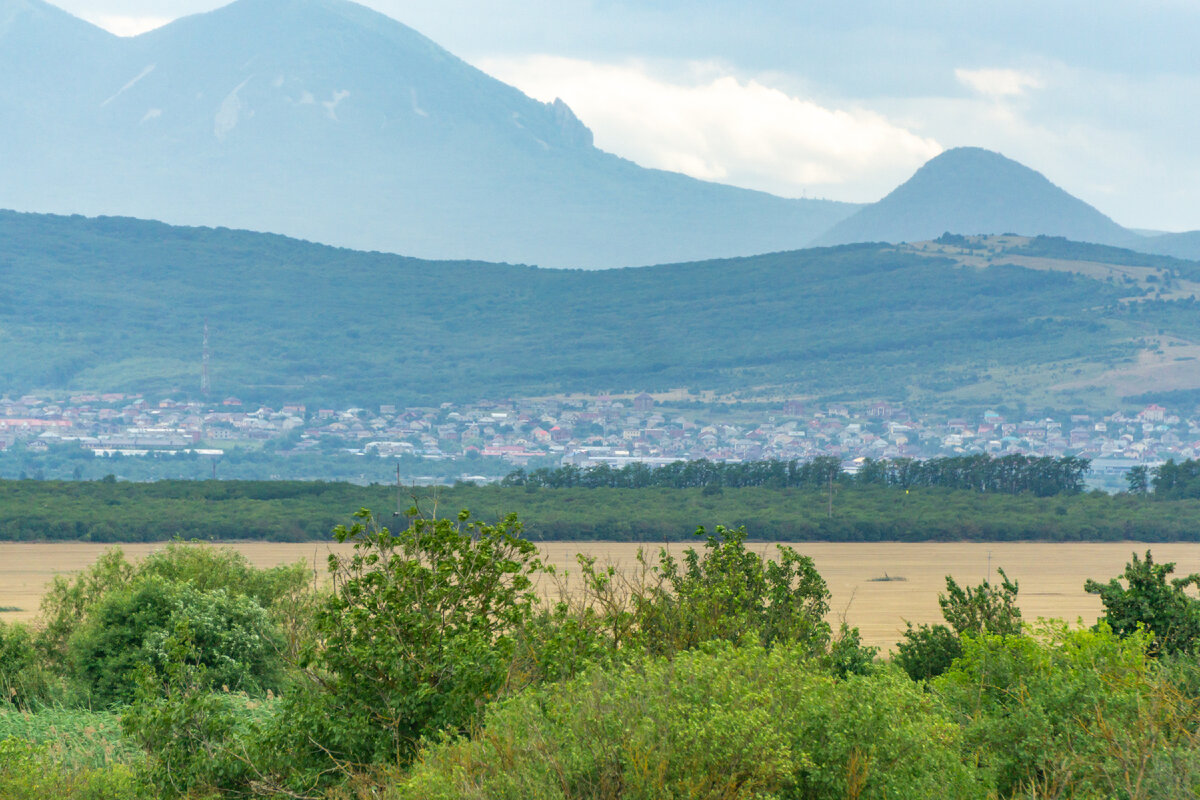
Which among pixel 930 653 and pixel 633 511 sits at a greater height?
pixel 930 653

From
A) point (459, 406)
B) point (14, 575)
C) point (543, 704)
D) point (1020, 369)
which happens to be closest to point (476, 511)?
point (14, 575)

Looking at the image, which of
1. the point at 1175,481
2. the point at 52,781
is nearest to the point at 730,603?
the point at 52,781

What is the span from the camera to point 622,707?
798 centimetres

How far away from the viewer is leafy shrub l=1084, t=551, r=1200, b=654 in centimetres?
1412

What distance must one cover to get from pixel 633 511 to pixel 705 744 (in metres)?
54.7

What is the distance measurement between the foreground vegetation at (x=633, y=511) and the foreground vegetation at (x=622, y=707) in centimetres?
4054

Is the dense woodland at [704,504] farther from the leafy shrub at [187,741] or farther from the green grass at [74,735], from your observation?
the leafy shrub at [187,741]

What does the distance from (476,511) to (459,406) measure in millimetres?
123528

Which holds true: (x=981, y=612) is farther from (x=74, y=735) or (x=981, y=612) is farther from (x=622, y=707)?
(x=74, y=735)

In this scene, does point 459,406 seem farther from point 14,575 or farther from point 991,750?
point 991,750

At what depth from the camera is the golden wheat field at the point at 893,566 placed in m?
38.4

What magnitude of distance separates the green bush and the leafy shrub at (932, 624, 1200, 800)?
17.6 inches

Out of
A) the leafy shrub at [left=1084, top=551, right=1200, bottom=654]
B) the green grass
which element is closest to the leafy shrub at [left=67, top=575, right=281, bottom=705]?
the green grass

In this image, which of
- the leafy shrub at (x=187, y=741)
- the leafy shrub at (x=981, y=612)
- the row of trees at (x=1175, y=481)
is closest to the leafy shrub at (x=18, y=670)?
the leafy shrub at (x=187, y=741)
